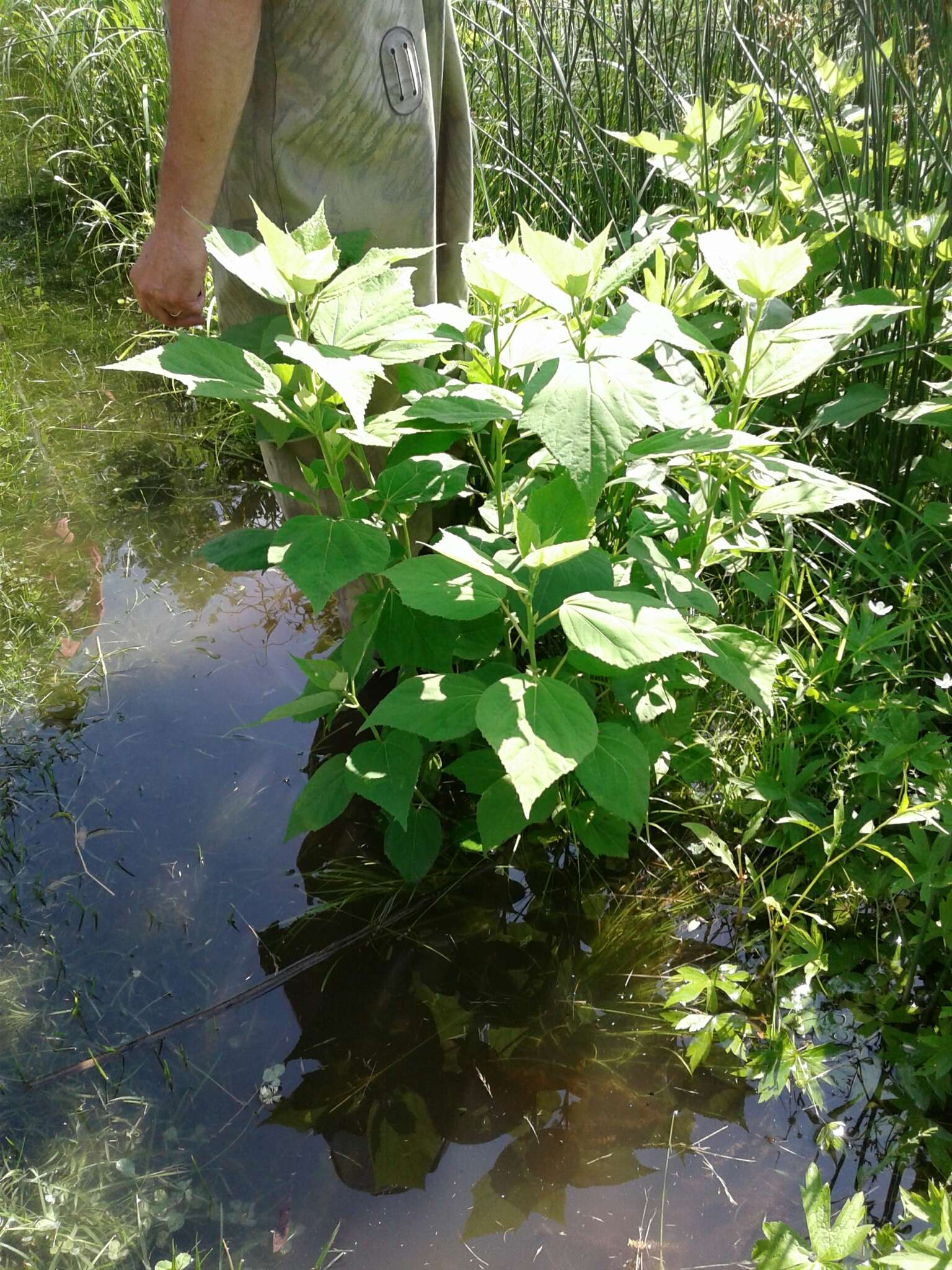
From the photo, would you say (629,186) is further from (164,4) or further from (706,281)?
(164,4)

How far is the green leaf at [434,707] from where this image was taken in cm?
138

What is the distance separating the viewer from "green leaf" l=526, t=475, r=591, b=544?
135cm

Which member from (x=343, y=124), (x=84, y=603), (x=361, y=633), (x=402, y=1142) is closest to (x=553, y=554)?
(x=361, y=633)

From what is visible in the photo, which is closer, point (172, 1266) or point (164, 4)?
point (172, 1266)

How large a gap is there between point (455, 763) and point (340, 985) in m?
0.43

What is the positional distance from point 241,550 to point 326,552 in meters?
0.28

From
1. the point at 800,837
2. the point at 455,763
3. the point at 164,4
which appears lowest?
the point at 800,837

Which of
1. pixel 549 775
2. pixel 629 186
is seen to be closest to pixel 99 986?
pixel 549 775

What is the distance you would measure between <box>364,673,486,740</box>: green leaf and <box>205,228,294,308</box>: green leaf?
54cm

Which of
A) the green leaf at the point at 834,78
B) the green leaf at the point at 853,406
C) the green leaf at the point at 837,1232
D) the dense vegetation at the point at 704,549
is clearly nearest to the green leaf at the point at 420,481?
the dense vegetation at the point at 704,549

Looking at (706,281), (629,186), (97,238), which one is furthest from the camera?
(97,238)

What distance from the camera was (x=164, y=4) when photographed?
1440 millimetres

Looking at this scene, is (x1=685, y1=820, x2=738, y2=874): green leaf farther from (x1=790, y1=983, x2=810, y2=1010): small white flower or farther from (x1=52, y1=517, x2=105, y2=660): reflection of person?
(x1=52, y1=517, x2=105, y2=660): reflection of person

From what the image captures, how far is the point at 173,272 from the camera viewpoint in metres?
1.55
